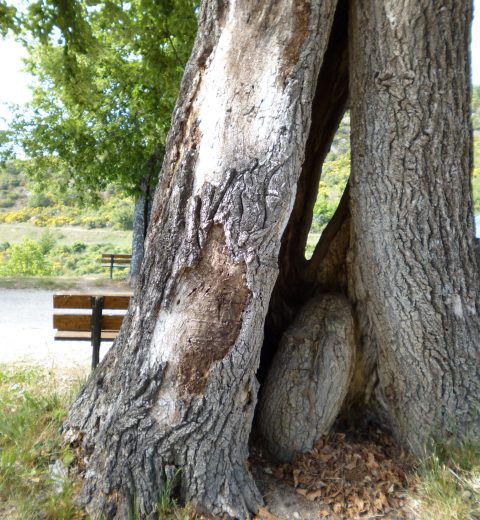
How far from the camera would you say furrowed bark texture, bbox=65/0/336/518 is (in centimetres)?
285

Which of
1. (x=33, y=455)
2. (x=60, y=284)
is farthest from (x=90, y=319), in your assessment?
(x=60, y=284)

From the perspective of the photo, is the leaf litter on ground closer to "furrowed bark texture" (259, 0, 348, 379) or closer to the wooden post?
"furrowed bark texture" (259, 0, 348, 379)

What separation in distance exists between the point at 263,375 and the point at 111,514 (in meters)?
1.47

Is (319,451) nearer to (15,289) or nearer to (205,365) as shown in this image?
(205,365)

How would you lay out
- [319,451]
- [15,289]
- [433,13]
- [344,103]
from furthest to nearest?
1. [15,289]
2. [344,103]
3. [319,451]
4. [433,13]

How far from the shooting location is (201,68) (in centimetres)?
314

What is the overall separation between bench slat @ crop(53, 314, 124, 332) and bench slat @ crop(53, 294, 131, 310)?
0.13m

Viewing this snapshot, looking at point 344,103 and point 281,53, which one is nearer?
point 281,53

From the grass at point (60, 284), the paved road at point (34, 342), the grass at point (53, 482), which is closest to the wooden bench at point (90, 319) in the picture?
the paved road at point (34, 342)

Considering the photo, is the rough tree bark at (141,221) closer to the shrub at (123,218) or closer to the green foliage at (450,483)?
the green foliage at (450,483)

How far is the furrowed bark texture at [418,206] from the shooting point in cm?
318

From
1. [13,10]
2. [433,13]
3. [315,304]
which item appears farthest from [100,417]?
[13,10]

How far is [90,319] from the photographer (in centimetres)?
538

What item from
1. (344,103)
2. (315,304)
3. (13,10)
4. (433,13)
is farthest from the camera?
(13,10)
